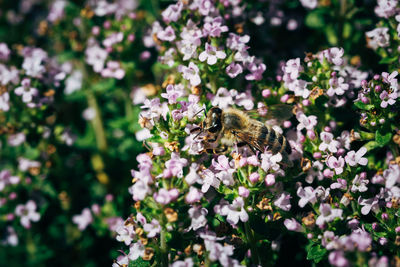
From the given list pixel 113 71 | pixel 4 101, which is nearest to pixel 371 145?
pixel 113 71

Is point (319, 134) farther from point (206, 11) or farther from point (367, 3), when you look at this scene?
point (367, 3)

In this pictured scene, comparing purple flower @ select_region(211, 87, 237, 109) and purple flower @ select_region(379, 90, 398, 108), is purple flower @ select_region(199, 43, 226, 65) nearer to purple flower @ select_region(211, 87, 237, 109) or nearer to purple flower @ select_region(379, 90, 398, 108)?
purple flower @ select_region(211, 87, 237, 109)

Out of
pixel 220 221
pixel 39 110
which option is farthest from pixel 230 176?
pixel 39 110

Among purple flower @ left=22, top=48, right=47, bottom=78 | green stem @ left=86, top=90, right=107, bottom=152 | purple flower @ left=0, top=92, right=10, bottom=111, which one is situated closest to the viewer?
purple flower @ left=0, top=92, right=10, bottom=111

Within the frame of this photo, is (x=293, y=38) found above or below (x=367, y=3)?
below

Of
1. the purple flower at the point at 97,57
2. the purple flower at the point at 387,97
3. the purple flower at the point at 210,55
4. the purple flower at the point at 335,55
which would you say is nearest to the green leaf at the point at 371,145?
the purple flower at the point at 387,97

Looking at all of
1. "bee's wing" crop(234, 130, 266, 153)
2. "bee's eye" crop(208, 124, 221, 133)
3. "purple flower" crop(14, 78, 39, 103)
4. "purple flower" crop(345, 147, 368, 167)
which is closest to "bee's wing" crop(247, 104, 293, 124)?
"bee's wing" crop(234, 130, 266, 153)

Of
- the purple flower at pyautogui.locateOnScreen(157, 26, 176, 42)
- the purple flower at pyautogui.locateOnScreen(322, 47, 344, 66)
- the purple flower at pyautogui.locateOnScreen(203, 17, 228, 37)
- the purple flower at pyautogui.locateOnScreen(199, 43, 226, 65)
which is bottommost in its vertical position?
the purple flower at pyautogui.locateOnScreen(322, 47, 344, 66)
